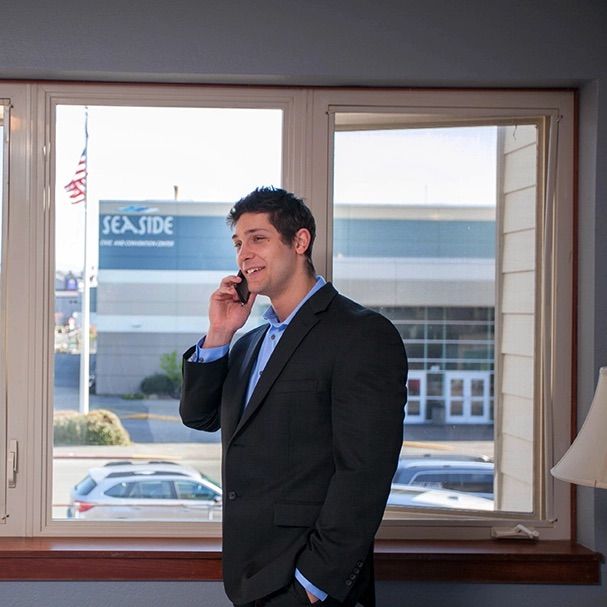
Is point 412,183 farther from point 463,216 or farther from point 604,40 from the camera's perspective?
point 604,40

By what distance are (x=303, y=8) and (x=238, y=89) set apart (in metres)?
0.34

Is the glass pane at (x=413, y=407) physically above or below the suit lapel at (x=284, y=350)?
below

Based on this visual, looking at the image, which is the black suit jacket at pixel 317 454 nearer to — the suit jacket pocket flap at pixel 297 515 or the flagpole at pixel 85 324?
the suit jacket pocket flap at pixel 297 515

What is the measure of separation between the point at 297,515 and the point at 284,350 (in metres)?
0.39

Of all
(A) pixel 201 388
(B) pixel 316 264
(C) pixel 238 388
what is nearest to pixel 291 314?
(C) pixel 238 388

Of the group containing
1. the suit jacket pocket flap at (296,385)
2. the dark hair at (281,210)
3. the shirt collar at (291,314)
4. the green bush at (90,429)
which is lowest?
the green bush at (90,429)

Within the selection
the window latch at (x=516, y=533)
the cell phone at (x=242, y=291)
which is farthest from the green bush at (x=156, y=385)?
the window latch at (x=516, y=533)

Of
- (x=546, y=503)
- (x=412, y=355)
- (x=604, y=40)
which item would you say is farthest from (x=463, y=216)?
(x=546, y=503)

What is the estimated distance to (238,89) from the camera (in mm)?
3152

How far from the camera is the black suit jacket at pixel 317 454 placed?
2.18 metres

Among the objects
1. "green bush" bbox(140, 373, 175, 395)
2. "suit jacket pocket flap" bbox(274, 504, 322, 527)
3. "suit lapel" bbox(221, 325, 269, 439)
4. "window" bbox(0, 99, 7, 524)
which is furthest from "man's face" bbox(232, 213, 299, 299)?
"window" bbox(0, 99, 7, 524)

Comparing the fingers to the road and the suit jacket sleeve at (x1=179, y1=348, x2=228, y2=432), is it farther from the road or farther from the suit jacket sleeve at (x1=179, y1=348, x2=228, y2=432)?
the road

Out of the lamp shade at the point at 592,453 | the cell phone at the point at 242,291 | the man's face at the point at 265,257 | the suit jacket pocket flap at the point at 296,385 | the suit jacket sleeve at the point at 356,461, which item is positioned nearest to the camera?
the suit jacket sleeve at the point at 356,461

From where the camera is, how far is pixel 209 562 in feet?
9.82
